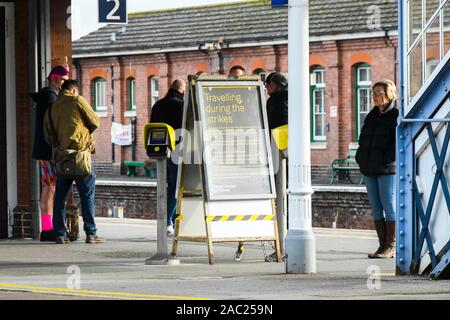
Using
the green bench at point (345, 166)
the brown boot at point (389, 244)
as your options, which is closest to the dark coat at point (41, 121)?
the brown boot at point (389, 244)

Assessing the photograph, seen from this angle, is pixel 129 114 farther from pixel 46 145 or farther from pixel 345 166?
pixel 46 145

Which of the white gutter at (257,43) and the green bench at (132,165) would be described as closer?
the white gutter at (257,43)

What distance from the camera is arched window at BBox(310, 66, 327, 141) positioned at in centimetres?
4825

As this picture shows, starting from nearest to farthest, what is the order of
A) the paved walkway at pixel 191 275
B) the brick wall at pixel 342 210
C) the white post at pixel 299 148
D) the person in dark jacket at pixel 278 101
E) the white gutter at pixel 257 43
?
1. the paved walkway at pixel 191 275
2. the white post at pixel 299 148
3. the person in dark jacket at pixel 278 101
4. the brick wall at pixel 342 210
5. the white gutter at pixel 257 43

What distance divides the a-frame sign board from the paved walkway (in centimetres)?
36

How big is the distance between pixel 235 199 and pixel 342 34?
107ft

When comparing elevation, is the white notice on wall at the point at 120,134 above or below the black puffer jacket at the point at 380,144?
above

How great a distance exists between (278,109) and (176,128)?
9.46ft

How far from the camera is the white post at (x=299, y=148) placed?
504 inches

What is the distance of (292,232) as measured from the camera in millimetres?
12938

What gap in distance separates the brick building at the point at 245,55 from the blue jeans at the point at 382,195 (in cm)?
2946

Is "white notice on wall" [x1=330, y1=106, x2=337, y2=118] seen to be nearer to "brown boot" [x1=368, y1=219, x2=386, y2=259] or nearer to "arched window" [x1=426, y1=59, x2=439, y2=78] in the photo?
"brown boot" [x1=368, y1=219, x2=386, y2=259]

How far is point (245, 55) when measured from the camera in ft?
165

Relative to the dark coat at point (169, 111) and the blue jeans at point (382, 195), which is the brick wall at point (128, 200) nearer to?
the dark coat at point (169, 111)
